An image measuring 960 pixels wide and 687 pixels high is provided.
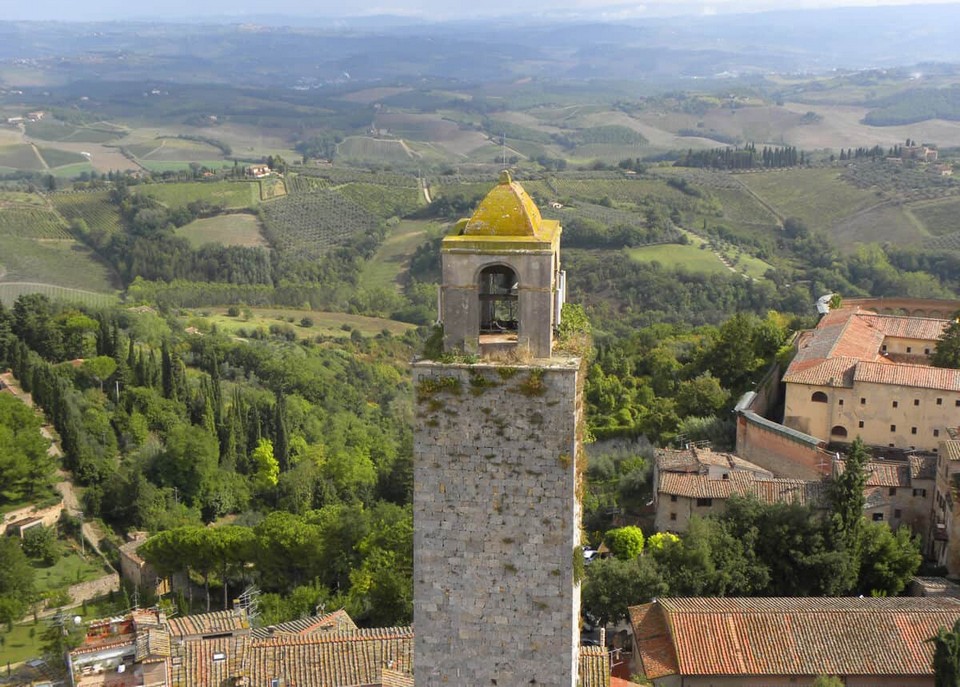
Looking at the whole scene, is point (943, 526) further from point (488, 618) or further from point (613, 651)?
point (488, 618)

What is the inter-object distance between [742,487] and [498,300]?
18349mm

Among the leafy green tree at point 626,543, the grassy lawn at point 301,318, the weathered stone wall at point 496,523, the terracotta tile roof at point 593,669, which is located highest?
the weathered stone wall at point 496,523

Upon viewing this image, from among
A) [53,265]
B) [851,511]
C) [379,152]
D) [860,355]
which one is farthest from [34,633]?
[379,152]

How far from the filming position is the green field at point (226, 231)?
11144 cm

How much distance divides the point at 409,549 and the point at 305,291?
246 ft

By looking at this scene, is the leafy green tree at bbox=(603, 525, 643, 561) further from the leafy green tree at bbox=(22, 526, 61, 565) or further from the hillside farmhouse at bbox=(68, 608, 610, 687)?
the leafy green tree at bbox=(22, 526, 61, 565)

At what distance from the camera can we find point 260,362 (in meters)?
62.6

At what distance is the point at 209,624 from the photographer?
22.8m

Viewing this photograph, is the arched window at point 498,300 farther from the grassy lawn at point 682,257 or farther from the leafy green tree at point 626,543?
the grassy lawn at point 682,257

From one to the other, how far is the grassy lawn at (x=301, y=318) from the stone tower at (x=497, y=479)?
6840 centimetres

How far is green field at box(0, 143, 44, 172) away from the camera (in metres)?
170

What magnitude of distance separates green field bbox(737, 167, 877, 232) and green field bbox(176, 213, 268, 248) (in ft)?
189

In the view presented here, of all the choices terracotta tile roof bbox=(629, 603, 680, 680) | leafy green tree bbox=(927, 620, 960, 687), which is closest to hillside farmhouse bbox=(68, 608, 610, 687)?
terracotta tile roof bbox=(629, 603, 680, 680)

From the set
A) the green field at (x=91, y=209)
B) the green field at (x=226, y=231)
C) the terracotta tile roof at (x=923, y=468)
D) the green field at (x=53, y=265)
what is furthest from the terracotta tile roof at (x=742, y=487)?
the green field at (x=91, y=209)
